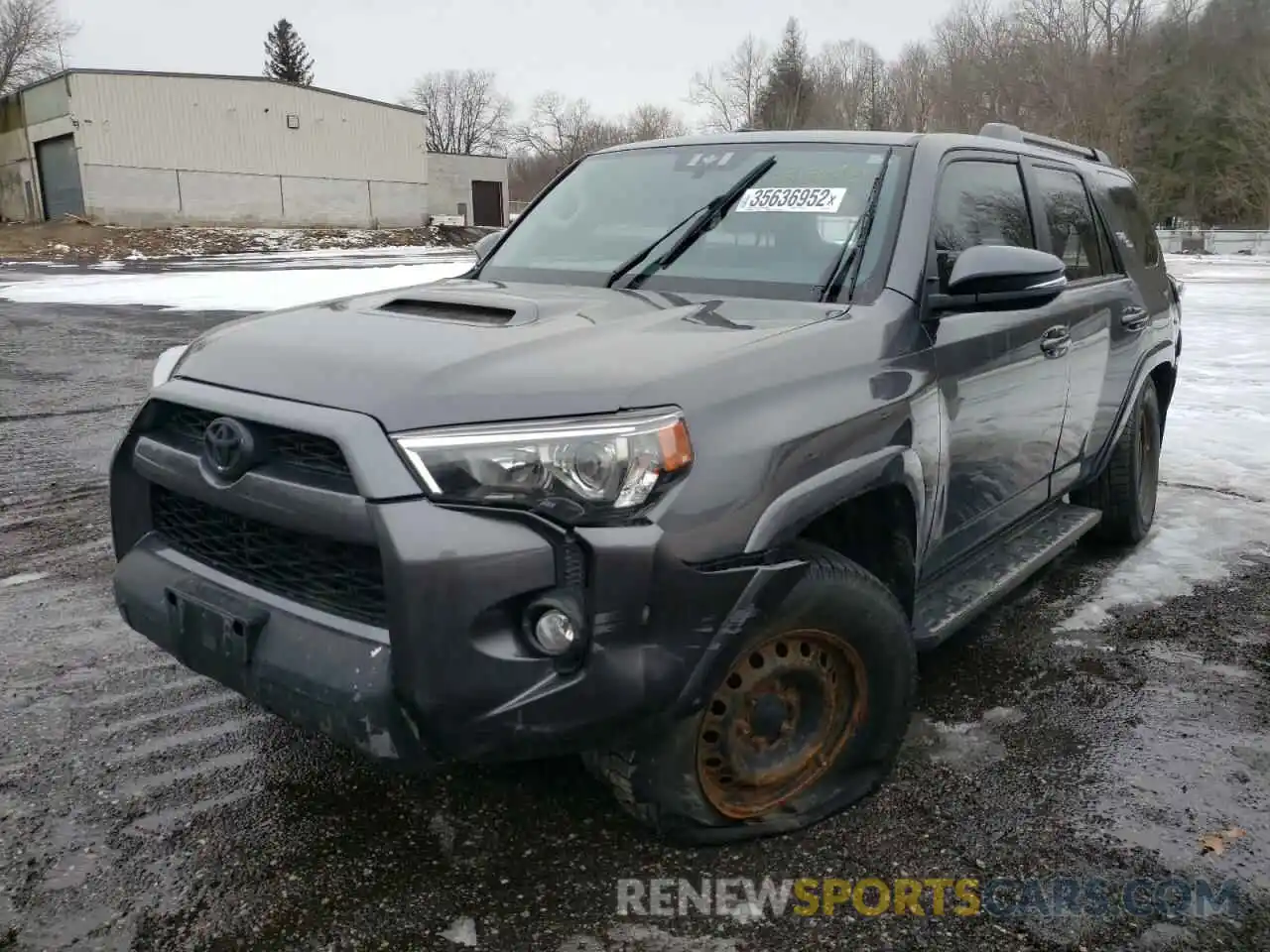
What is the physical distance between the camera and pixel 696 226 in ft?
10.9

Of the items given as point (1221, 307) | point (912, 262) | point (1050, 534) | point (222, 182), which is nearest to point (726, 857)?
point (912, 262)

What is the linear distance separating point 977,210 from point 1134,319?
1463mm

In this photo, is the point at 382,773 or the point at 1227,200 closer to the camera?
the point at 382,773

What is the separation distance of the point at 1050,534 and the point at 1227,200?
6020 centimetres

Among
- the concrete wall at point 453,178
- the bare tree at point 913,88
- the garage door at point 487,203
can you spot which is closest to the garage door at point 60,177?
the concrete wall at point 453,178

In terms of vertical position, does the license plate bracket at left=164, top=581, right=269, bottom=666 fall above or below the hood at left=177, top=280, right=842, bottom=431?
below

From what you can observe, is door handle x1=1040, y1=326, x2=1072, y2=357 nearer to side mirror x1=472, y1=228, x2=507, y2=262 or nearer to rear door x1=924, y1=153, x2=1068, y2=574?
rear door x1=924, y1=153, x2=1068, y2=574

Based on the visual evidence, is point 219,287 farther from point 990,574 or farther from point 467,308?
point 990,574

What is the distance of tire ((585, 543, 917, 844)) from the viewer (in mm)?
2385

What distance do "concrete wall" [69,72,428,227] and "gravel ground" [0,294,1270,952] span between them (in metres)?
43.0

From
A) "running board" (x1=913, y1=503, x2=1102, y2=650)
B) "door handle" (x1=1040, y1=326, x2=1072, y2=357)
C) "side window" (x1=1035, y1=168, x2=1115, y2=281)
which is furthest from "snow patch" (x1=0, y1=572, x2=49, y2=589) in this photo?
"side window" (x1=1035, y1=168, x2=1115, y2=281)

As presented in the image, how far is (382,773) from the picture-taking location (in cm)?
296

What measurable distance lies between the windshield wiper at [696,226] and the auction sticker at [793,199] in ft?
0.20

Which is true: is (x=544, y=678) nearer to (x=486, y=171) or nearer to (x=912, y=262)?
(x=912, y=262)
